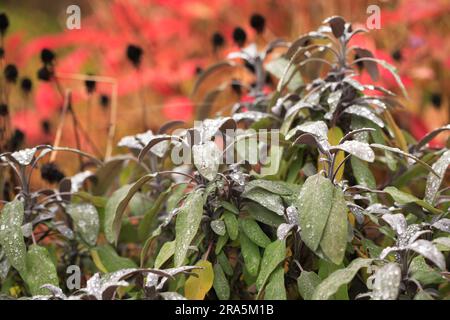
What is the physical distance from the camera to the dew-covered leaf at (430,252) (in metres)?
0.90

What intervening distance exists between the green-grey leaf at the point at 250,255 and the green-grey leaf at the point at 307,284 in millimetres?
84

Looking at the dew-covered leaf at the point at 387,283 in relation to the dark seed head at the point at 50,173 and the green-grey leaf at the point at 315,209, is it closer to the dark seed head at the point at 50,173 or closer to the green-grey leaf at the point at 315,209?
the green-grey leaf at the point at 315,209

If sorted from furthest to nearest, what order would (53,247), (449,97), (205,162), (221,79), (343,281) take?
1. (221,79)
2. (449,97)
3. (53,247)
4. (205,162)
5. (343,281)

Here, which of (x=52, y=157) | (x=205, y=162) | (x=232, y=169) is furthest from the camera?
(x=52, y=157)

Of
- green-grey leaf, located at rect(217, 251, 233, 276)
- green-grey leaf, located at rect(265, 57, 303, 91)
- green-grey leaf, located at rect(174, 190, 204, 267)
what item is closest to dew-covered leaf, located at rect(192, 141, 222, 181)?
green-grey leaf, located at rect(174, 190, 204, 267)

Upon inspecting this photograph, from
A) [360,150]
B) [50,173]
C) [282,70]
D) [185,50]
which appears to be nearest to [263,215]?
[360,150]

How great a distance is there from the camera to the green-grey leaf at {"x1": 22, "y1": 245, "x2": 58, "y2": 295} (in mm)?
1174

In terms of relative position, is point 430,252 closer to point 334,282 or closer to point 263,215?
point 334,282

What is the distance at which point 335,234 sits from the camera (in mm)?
998

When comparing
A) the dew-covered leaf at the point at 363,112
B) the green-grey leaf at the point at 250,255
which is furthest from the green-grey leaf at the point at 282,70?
the green-grey leaf at the point at 250,255
